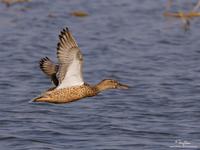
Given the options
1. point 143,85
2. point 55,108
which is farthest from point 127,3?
point 55,108

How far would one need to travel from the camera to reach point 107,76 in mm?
16750

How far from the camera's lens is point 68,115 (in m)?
13.8

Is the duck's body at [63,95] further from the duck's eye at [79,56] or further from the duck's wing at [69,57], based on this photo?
the duck's eye at [79,56]

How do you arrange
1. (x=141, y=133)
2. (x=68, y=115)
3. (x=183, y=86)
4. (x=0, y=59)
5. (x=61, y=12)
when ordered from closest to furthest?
(x=141, y=133)
(x=68, y=115)
(x=183, y=86)
(x=0, y=59)
(x=61, y=12)

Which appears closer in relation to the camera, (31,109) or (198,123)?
(198,123)

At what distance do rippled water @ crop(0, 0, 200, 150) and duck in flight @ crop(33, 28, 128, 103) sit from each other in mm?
1312

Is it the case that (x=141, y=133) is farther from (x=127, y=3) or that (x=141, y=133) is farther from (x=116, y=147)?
(x=127, y=3)

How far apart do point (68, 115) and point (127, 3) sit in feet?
32.8

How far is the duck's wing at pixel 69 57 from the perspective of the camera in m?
10.2
